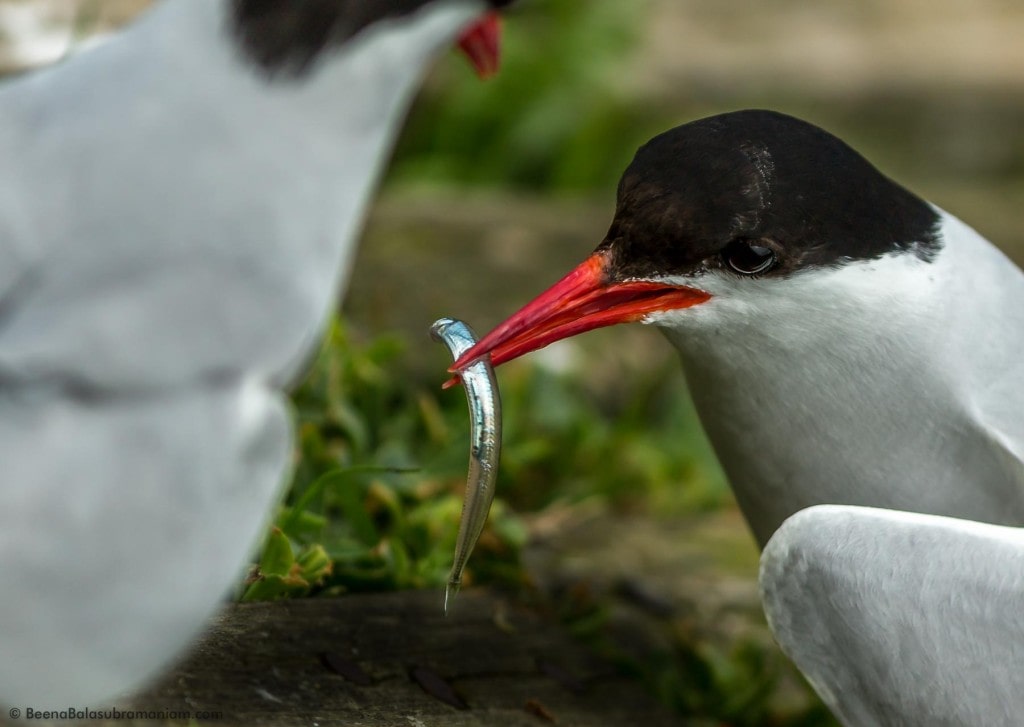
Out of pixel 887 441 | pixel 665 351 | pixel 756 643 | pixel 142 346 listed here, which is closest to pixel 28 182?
pixel 142 346

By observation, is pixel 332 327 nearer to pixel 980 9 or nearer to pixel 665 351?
pixel 665 351

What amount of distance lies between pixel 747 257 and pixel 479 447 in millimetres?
643

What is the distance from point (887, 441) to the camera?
2.84m

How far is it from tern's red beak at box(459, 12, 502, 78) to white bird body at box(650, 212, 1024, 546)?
2.32 feet

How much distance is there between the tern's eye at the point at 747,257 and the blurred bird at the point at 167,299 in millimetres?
917

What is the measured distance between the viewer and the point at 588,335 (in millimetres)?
5617

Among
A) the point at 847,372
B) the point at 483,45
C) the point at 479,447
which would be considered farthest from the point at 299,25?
the point at 847,372

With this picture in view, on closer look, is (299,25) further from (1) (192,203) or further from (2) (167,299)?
(2) (167,299)

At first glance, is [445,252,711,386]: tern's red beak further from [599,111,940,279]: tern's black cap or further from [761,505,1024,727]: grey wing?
[761,505,1024,727]: grey wing

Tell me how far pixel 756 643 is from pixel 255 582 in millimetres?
1767

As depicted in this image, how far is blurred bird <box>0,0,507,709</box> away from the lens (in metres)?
1.77

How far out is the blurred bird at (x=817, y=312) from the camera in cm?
266

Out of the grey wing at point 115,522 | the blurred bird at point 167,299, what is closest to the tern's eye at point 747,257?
the blurred bird at point 167,299

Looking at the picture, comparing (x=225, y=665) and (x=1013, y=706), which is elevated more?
(x=1013, y=706)
